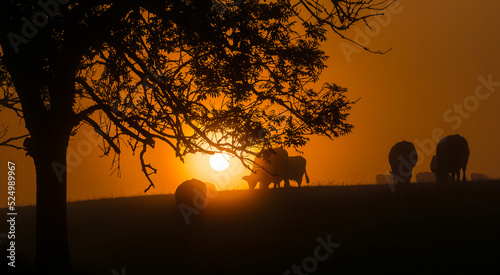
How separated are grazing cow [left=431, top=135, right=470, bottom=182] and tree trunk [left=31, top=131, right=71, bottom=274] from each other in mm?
23921

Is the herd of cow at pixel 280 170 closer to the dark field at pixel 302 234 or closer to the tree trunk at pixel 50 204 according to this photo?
the dark field at pixel 302 234

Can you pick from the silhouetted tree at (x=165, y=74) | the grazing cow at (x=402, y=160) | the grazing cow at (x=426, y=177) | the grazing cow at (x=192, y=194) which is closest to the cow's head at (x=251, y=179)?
the grazing cow at (x=402, y=160)

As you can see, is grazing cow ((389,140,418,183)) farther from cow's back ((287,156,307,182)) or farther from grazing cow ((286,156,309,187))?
cow's back ((287,156,307,182))

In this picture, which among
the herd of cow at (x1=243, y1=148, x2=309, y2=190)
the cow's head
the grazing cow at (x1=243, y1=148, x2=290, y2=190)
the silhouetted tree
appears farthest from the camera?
the cow's head

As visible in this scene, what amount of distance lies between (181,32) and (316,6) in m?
4.03

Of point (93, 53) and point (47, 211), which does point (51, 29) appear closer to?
point (93, 53)

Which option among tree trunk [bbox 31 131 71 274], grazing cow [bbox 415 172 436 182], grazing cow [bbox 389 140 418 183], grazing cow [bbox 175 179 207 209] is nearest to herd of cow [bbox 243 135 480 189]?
grazing cow [bbox 389 140 418 183]

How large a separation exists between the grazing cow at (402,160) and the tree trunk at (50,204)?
25312 millimetres

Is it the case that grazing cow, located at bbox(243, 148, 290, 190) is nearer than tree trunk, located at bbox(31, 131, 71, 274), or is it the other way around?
tree trunk, located at bbox(31, 131, 71, 274)

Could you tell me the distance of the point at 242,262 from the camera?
19094mm

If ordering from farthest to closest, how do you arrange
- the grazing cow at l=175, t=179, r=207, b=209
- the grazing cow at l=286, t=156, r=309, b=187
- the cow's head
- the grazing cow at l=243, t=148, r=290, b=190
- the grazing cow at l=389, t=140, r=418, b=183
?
the grazing cow at l=286, t=156, r=309, b=187, the cow's head, the grazing cow at l=243, t=148, r=290, b=190, the grazing cow at l=389, t=140, r=418, b=183, the grazing cow at l=175, t=179, r=207, b=209

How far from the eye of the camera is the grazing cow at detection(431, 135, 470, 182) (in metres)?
33.0

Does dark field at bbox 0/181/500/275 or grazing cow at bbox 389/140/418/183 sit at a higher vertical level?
grazing cow at bbox 389/140/418/183

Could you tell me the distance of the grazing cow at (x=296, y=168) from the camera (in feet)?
152
